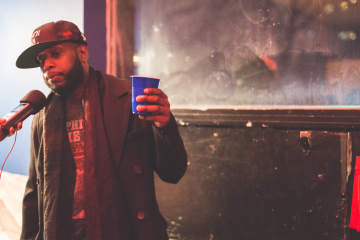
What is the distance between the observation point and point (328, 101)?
158 cm

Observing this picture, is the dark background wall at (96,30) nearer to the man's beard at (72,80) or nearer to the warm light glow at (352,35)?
the man's beard at (72,80)

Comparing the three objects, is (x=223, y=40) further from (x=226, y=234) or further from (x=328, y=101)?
(x=226, y=234)

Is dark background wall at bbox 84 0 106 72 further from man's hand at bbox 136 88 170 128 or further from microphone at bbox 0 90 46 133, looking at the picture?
man's hand at bbox 136 88 170 128

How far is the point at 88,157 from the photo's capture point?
49.4 inches

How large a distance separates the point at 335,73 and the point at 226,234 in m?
1.48

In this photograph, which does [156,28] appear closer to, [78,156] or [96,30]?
[96,30]

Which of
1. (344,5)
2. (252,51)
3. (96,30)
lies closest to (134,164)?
(252,51)

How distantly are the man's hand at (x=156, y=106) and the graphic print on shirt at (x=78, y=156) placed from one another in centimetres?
61

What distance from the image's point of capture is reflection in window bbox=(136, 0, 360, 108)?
1.55 metres

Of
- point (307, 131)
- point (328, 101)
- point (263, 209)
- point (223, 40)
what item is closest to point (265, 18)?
point (223, 40)

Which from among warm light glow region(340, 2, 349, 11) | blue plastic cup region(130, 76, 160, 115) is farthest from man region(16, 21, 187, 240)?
warm light glow region(340, 2, 349, 11)

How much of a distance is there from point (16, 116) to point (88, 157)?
41cm

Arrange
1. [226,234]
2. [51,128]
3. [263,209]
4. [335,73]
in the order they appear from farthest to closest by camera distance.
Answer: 1. [226,234]
2. [263,209]
3. [335,73]
4. [51,128]

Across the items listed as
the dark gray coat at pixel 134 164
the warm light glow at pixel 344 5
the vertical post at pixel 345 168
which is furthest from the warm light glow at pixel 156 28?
the vertical post at pixel 345 168
